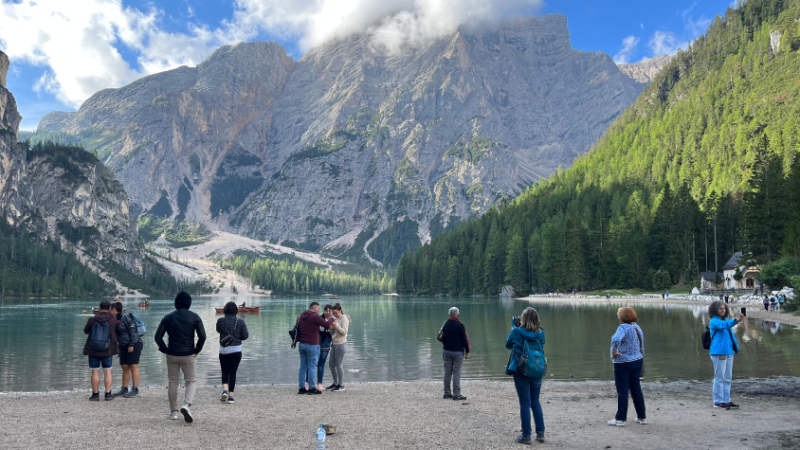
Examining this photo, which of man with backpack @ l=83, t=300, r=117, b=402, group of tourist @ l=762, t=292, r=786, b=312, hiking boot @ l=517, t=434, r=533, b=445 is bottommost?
group of tourist @ l=762, t=292, r=786, b=312

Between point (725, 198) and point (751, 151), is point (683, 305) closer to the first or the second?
point (725, 198)

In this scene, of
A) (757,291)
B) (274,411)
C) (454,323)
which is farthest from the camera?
(757,291)

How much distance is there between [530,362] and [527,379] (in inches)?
21.1

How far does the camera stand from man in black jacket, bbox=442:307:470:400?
21.1 m

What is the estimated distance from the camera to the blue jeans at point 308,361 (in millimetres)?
22766

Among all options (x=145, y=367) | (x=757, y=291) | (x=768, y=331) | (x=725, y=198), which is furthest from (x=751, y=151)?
(x=145, y=367)

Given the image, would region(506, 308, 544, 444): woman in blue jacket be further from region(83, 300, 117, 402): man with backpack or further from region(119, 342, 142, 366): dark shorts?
region(119, 342, 142, 366): dark shorts

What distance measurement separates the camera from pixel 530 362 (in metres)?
14.5

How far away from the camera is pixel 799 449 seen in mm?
13297

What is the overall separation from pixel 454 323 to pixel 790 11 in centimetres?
21745

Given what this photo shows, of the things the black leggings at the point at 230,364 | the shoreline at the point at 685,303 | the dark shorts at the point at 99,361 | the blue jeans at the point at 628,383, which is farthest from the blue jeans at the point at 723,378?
the shoreline at the point at 685,303

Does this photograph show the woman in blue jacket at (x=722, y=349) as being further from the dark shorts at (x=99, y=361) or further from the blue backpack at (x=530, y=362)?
the dark shorts at (x=99, y=361)

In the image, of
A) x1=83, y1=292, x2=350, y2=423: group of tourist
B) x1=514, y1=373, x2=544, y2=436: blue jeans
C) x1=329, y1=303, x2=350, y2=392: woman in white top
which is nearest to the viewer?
x1=514, y1=373, x2=544, y2=436: blue jeans

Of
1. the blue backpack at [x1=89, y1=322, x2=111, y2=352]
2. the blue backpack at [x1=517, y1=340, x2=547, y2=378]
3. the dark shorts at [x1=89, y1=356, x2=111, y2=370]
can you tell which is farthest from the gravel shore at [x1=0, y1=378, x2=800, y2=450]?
the blue backpack at [x1=89, y1=322, x2=111, y2=352]
